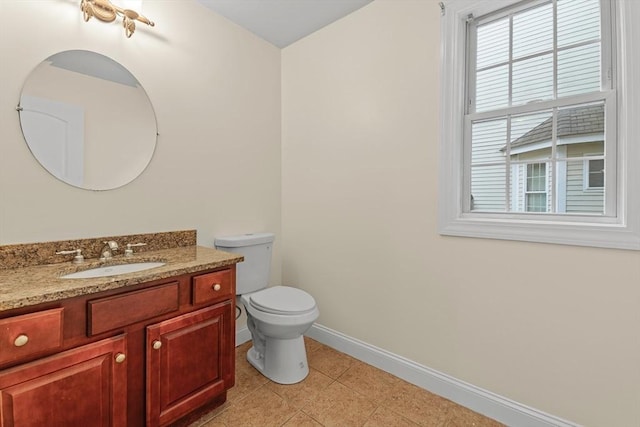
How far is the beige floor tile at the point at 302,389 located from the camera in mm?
1610

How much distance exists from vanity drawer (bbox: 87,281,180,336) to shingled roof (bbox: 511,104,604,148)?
193 centimetres

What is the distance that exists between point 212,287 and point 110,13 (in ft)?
5.00

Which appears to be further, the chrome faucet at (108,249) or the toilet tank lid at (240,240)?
the toilet tank lid at (240,240)

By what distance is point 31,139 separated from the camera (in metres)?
1.32

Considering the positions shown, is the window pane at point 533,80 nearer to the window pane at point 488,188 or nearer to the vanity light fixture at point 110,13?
the window pane at point 488,188

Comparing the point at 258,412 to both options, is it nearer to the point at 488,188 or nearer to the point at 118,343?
the point at 118,343

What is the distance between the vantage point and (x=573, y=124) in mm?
1357

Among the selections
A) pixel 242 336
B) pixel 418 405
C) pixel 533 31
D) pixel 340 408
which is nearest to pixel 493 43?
pixel 533 31

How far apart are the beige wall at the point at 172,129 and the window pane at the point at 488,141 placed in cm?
152

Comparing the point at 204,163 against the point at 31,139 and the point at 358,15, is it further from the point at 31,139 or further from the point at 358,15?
the point at 358,15

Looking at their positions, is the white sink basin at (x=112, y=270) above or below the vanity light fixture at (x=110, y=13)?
below

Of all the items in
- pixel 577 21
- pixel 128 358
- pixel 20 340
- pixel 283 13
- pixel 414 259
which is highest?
pixel 283 13

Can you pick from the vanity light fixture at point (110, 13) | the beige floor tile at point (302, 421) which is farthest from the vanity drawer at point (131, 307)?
the vanity light fixture at point (110, 13)

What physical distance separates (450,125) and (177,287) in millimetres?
1660
